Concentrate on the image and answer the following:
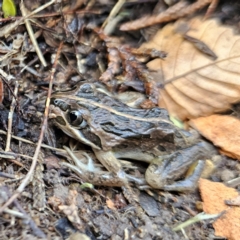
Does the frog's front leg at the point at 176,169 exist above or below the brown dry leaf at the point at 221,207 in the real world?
above

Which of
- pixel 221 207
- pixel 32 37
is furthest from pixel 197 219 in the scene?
pixel 32 37

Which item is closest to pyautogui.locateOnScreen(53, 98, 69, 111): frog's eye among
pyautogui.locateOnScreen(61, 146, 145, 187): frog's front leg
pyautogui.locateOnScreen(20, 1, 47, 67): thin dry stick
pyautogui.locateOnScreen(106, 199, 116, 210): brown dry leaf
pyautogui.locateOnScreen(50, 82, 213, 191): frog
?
pyautogui.locateOnScreen(50, 82, 213, 191): frog

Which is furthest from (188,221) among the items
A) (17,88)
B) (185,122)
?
(17,88)

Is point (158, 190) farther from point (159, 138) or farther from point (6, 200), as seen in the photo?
point (6, 200)

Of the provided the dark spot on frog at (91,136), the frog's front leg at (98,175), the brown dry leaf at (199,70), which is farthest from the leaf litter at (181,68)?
the dark spot on frog at (91,136)

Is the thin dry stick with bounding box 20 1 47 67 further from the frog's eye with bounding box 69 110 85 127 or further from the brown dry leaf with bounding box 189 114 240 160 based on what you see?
the brown dry leaf with bounding box 189 114 240 160

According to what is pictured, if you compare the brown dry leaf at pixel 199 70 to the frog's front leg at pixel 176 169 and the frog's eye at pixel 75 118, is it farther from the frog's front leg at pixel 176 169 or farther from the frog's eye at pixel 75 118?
the frog's eye at pixel 75 118
